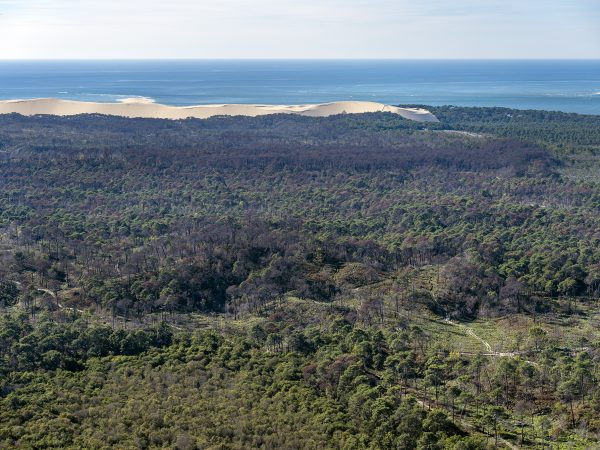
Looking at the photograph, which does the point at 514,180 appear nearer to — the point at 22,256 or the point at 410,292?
the point at 410,292

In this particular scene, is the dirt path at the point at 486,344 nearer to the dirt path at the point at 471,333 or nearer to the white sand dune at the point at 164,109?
the dirt path at the point at 471,333

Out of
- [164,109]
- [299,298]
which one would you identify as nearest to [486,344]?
[299,298]

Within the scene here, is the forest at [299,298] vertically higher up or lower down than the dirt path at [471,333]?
higher up

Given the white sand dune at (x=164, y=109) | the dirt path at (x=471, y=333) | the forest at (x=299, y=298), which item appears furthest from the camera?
the white sand dune at (x=164, y=109)

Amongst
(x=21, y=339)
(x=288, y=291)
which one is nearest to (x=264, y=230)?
(x=288, y=291)

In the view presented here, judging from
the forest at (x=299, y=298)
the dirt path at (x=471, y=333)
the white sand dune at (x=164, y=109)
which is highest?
the white sand dune at (x=164, y=109)

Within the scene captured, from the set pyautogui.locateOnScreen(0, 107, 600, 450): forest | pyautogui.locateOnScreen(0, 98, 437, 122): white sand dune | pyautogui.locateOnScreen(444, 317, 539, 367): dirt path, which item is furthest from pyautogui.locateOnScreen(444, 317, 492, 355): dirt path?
pyautogui.locateOnScreen(0, 98, 437, 122): white sand dune

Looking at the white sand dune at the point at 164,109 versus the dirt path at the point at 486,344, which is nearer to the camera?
the dirt path at the point at 486,344

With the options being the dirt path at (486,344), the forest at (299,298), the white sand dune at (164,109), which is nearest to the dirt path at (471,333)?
the dirt path at (486,344)
